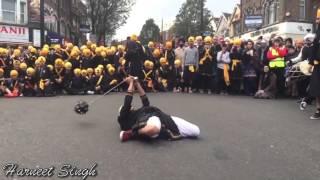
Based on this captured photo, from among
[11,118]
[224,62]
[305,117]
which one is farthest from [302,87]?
[11,118]

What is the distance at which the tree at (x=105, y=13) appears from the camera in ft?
201

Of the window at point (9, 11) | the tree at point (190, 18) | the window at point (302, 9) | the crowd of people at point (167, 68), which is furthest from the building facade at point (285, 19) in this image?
the tree at point (190, 18)

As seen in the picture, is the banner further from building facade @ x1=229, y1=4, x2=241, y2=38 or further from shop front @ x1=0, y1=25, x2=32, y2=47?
building facade @ x1=229, y1=4, x2=241, y2=38

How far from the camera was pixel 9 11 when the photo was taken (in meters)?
40.0

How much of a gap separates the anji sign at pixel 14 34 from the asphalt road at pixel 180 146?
27.8m

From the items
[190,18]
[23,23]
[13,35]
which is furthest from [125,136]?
[190,18]

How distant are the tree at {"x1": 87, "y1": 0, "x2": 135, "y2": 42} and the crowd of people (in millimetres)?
41842

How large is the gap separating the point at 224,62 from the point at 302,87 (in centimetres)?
269

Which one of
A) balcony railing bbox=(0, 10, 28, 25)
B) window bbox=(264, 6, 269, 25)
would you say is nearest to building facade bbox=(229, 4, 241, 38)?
window bbox=(264, 6, 269, 25)

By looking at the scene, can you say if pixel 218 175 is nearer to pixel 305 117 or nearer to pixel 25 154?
pixel 25 154

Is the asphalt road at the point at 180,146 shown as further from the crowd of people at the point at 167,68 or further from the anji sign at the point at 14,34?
the anji sign at the point at 14,34

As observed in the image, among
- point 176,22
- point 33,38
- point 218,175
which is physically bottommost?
point 218,175

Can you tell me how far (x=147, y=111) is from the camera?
348 inches

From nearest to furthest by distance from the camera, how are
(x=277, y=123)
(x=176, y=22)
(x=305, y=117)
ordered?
(x=277, y=123), (x=305, y=117), (x=176, y=22)
